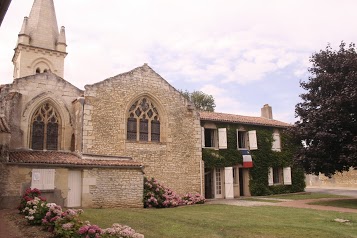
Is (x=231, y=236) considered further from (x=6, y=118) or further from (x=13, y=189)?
(x=6, y=118)

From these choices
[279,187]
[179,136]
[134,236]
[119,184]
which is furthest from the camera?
[279,187]

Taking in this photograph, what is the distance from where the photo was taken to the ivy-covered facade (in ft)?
75.1

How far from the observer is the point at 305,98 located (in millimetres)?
19203

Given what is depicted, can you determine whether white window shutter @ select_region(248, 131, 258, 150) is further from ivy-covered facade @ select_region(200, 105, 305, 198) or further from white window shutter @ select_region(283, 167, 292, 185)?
white window shutter @ select_region(283, 167, 292, 185)

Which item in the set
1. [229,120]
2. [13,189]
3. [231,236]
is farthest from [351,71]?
[13,189]

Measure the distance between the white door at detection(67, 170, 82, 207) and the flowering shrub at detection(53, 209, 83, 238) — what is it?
721cm

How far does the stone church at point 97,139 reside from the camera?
15.1 meters

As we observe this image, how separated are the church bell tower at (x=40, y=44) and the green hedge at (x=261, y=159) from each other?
1742cm

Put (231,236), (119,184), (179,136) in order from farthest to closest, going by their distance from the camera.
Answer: (179,136) < (119,184) < (231,236)

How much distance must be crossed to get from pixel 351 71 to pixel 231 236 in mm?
12321

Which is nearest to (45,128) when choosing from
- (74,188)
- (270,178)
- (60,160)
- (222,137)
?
(60,160)

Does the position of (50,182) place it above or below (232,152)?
below

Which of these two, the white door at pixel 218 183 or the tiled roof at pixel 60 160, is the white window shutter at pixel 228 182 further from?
the tiled roof at pixel 60 160

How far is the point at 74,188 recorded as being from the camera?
1555 cm
